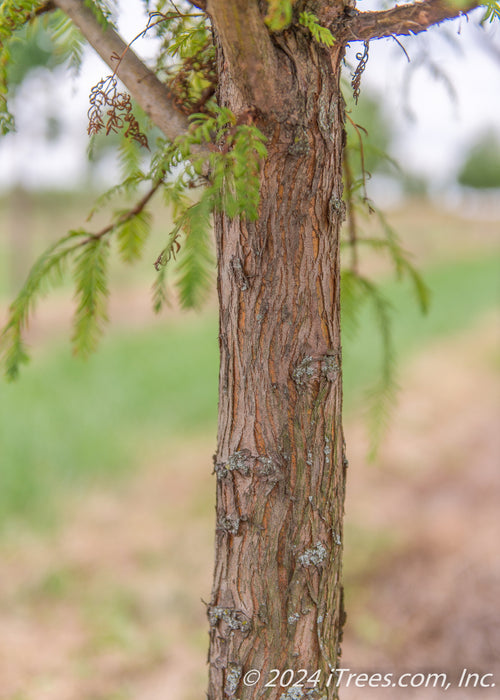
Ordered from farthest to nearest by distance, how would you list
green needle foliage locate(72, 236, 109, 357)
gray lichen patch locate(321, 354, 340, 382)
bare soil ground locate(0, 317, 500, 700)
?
bare soil ground locate(0, 317, 500, 700) < green needle foliage locate(72, 236, 109, 357) < gray lichen patch locate(321, 354, 340, 382)

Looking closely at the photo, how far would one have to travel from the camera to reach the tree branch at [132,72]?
1.05m

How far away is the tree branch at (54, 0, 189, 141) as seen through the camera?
1053mm

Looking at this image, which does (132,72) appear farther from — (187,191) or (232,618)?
(232,618)

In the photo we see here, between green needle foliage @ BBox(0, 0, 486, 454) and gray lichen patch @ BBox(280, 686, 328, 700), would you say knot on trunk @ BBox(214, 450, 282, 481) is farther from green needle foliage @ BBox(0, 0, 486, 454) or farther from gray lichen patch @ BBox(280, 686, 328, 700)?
gray lichen patch @ BBox(280, 686, 328, 700)

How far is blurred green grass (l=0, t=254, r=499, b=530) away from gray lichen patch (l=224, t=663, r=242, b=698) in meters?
1.34

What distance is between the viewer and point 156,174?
94cm

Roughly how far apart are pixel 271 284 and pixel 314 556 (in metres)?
0.51

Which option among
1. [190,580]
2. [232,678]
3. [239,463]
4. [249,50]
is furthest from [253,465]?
[190,580]

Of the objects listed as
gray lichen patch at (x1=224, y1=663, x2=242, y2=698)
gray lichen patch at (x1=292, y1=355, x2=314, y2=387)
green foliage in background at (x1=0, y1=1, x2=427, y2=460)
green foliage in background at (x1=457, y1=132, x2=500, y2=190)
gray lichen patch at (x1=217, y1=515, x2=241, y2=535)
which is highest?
green foliage in background at (x1=457, y1=132, x2=500, y2=190)

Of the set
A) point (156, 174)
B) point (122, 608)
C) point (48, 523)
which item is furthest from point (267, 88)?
point (48, 523)

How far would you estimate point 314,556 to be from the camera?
3.51ft

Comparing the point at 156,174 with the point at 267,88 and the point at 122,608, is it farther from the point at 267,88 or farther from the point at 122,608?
the point at 122,608

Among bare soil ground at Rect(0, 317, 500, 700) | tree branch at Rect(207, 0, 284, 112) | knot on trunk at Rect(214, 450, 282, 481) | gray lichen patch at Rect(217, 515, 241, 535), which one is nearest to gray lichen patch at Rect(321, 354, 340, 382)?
knot on trunk at Rect(214, 450, 282, 481)

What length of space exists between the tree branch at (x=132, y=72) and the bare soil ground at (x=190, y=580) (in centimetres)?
192
